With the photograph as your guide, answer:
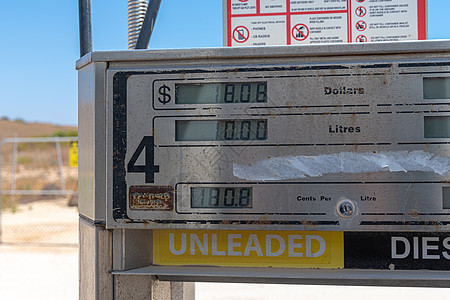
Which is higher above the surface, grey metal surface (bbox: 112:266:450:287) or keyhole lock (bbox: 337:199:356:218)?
keyhole lock (bbox: 337:199:356:218)

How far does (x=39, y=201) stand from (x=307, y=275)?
56.6ft

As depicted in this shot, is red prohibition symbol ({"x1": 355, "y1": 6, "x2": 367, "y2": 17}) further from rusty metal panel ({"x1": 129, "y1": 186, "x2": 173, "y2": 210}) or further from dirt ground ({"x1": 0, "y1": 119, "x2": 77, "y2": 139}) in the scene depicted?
dirt ground ({"x1": 0, "y1": 119, "x2": 77, "y2": 139})

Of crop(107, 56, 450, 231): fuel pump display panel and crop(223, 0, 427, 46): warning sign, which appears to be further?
crop(223, 0, 427, 46): warning sign

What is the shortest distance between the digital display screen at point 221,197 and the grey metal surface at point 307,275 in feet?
0.71

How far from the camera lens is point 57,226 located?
11.7 metres

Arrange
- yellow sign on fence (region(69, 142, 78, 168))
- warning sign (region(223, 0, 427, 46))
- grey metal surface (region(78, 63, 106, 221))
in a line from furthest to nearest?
yellow sign on fence (region(69, 142, 78, 168)), warning sign (region(223, 0, 427, 46)), grey metal surface (region(78, 63, 106, 221))

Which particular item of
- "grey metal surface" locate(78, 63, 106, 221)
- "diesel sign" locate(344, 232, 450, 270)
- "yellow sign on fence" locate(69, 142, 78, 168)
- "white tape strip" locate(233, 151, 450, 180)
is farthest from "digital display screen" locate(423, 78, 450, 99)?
"yellow sign on fence" locate(69, 142, 78, 168)

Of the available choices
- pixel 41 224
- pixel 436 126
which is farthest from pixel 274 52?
pixel 41 224

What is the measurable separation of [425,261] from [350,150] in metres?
0.42

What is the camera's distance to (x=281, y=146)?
160cm

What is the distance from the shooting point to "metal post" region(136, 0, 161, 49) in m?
2.00

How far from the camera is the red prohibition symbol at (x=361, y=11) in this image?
1.84 m

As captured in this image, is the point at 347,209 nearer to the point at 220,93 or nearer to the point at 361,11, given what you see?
the point at 220,93

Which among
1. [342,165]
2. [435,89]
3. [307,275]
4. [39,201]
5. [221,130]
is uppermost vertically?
[435,89]
